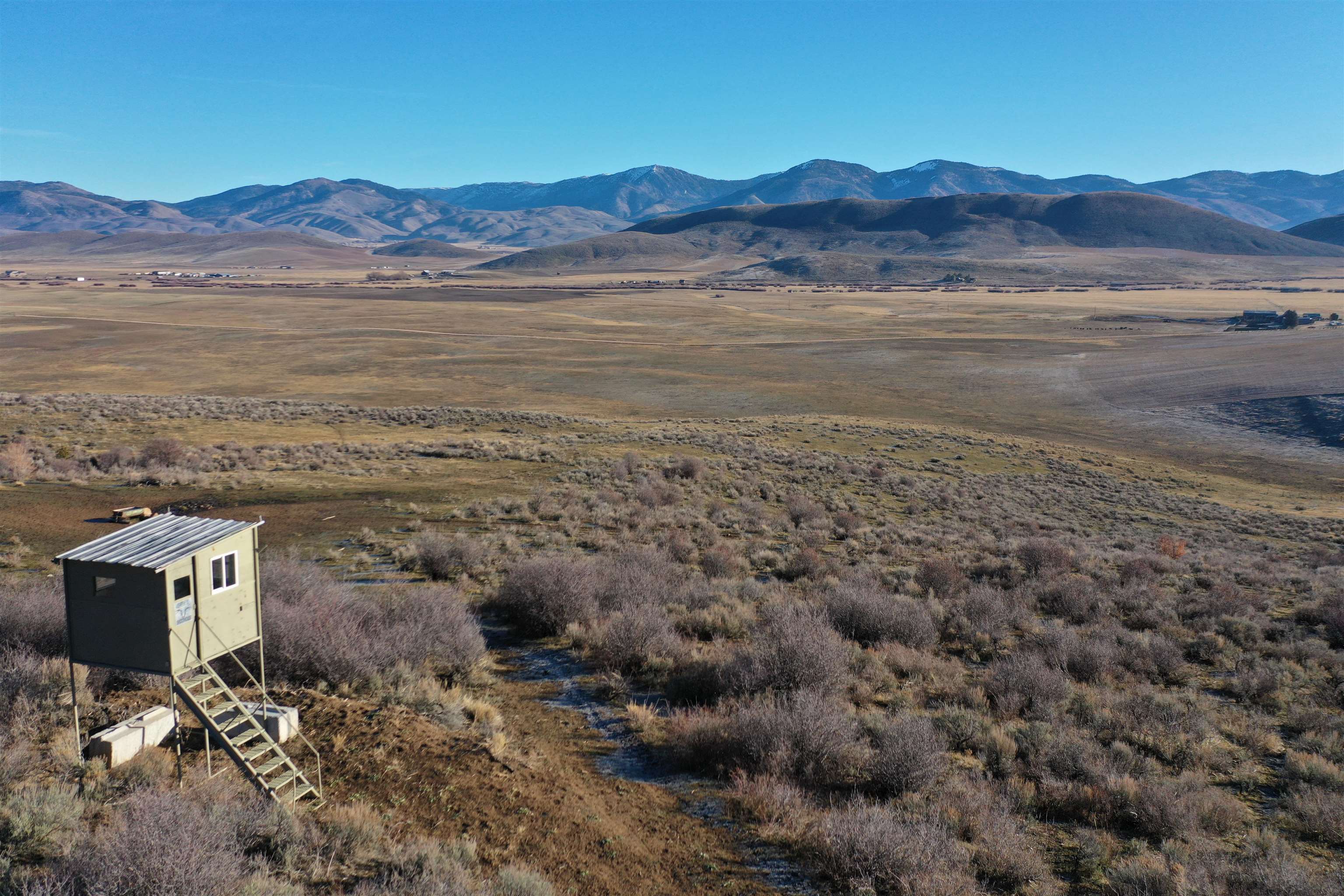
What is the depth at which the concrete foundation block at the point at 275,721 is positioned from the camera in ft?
27.2

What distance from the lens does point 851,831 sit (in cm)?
700

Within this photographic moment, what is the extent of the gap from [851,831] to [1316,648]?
10628 mm

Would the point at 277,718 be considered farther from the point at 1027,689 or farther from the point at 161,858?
the point at 1027,689

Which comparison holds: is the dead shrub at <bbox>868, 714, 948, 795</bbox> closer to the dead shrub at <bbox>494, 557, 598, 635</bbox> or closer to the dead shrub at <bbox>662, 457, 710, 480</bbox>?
the dead shrub at <bbox>494, 557, 598, 635</bbox>

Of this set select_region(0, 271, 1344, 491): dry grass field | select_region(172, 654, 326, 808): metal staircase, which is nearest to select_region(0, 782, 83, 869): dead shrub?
select_region(172, 654, 326, 808): metal staircase

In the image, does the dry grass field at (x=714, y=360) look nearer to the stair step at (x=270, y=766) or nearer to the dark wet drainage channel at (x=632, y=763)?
the dark wet drainage channel at (x=632, y=763)

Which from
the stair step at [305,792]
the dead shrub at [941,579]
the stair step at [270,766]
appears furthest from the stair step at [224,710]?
the dead shrub at [941,579]

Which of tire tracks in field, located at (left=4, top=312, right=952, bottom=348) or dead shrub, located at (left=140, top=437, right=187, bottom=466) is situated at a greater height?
tire tracks in field, located at (left=4, top=312, right=952, bottom=348)

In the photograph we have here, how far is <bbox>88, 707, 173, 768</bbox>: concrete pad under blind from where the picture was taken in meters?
7.64

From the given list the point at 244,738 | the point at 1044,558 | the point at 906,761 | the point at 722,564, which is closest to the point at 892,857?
the point at 906,761

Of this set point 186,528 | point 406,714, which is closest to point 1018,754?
point 406,714

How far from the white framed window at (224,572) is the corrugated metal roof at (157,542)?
22cm

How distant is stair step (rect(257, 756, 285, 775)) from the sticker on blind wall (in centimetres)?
148

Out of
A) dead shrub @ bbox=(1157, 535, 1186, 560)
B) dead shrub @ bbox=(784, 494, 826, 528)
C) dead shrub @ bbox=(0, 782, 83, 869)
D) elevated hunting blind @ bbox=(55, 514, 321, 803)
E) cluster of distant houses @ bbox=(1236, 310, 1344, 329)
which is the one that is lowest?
dead shrub @ bbox=(1157, 535, 1186, 560)
